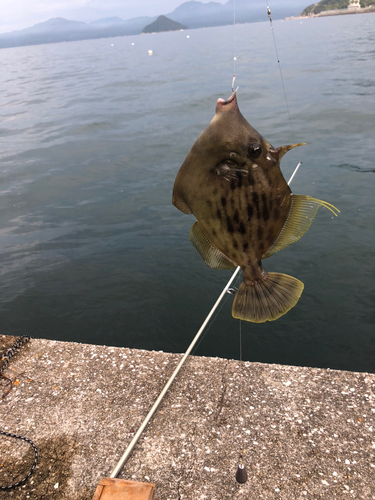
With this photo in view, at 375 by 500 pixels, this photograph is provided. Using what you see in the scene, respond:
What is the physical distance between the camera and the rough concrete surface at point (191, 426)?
2939 millimetres

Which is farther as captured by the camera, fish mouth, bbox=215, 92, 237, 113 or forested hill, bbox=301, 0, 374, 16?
forested hill, bbox=301, 0, 374, 16

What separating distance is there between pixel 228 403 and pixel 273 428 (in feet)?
1.55

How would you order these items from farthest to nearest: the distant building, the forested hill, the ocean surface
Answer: the forested hill < the distant building < the ocean surface

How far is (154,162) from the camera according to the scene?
12469 millimetres

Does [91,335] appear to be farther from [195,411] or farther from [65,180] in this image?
[65,180]

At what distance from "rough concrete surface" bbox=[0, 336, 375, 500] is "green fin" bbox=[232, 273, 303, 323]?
1.65 metres

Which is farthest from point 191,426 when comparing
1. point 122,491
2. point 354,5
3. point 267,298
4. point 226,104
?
point 354,5

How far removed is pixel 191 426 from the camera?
3.39 m

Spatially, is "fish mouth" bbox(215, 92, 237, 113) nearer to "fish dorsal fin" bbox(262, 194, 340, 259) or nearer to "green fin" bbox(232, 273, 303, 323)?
"fish dorsal fin" bbox(262, 194, 340, 259)

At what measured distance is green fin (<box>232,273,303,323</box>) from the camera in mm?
2154

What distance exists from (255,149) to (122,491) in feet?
7.81

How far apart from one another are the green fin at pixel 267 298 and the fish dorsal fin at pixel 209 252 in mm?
187

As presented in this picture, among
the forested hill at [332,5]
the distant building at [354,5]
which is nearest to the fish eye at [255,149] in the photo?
the forested hill at [332,5]

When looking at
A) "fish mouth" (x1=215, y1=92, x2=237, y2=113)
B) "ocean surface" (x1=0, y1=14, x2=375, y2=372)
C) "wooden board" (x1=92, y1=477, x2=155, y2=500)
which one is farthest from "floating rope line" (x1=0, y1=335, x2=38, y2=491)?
"fish mouth" (x1=215, y1=92, x2=237, y2=113)
